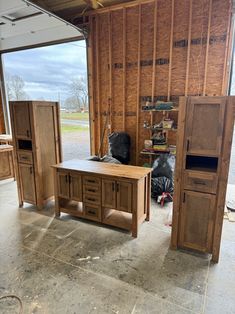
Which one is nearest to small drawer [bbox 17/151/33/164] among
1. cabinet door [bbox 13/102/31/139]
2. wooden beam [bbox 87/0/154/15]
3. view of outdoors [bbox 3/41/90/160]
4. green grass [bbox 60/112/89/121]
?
cabinet door [bbox 13/102/31/139]

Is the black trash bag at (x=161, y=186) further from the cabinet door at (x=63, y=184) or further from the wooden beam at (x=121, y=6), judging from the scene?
the wooden beam at (x=121, y=6)

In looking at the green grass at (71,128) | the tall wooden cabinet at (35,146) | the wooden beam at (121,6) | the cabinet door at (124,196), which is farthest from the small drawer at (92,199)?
the wooden beam at (121,6)

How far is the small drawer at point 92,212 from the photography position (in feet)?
9.29

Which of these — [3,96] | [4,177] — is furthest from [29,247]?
[3,96]

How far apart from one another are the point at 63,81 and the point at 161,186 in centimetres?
377

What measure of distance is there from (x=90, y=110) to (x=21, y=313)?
4260 mm

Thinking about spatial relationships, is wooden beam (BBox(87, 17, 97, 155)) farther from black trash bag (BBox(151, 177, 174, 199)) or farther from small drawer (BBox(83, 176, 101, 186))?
small drawer (BBox(83, 176, 101, 186))

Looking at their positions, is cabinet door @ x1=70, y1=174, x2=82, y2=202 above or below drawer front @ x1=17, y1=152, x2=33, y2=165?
below

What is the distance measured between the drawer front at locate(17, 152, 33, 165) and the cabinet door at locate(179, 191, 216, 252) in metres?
2.27

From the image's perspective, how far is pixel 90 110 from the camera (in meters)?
5.19

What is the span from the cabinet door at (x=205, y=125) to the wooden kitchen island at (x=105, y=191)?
30.0 inches

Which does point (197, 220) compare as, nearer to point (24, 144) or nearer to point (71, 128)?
point (24, 144)

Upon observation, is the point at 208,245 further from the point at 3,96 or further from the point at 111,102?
the point at 3,96

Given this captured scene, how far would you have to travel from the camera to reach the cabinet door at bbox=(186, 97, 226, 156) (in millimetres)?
1947
